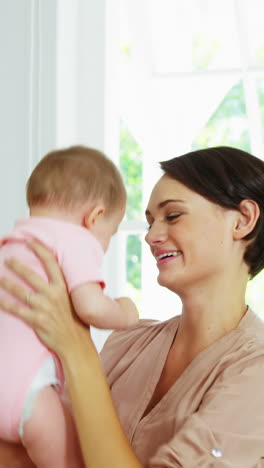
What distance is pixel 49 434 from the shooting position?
1.51 m

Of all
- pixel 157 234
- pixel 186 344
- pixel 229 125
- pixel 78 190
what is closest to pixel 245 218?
pixel 157 234

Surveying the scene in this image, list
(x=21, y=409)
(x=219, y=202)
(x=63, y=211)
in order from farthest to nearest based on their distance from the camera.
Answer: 1. (x=219, y=202)
2. (x=63, y=211)
3. (x=21, y=409)

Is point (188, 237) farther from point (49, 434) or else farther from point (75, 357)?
point (49, 434)

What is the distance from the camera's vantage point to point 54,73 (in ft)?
8.88

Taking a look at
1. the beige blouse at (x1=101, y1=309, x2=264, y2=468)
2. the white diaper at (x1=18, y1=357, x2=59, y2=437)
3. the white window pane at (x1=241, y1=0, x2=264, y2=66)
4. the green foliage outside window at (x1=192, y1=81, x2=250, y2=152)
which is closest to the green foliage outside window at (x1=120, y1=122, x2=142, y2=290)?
the green foliage outside window at (x1=192, y1=81, x2=250, y2=152)

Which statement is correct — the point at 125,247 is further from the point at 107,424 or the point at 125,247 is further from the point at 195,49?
the point at 107,424

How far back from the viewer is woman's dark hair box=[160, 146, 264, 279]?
6.58 feet

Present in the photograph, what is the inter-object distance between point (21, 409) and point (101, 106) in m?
1.65

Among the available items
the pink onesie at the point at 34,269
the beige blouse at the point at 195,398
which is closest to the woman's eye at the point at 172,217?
the beige blouse at the point at 195,398

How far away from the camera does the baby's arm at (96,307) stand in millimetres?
1545

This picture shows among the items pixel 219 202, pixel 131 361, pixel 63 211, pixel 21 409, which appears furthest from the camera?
pixel 131 361

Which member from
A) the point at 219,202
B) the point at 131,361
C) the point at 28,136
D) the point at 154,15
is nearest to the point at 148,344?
the point at 131,361

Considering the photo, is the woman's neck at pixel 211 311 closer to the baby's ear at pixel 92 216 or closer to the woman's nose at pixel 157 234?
the woman's nose at pixel 157 234

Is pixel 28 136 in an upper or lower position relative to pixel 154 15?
lower
